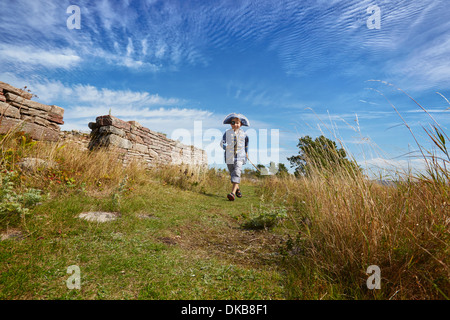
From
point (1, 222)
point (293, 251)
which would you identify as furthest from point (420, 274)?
point (1, 222)

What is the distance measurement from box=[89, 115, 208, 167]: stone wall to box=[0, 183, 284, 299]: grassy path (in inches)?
179

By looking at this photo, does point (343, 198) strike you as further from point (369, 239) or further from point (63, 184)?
point (63, 184)

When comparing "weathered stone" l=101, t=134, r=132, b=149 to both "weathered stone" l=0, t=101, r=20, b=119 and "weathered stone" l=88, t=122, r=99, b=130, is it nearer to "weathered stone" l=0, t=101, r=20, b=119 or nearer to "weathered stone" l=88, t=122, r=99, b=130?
"weathered stone" l=88, t=122, r=99, b=130

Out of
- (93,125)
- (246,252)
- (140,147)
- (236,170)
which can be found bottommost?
(246,252)

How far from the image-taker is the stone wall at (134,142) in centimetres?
779

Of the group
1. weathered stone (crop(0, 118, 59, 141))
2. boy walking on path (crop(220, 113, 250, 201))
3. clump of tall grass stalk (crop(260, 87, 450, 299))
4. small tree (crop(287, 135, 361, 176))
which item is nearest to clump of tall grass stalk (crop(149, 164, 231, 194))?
boy walking on path (crop(220, 113, 250, 201))

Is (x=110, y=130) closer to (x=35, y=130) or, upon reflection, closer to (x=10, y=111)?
(x=35, y=130)

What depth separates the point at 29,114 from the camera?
255 inches

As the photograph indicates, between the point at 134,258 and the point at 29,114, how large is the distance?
6931mm

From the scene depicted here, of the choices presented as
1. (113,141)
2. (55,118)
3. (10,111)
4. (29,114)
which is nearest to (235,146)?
(113,141)

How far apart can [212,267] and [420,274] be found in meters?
1.67

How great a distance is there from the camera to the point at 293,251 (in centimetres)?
260

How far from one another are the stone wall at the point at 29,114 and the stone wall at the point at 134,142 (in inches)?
47.2

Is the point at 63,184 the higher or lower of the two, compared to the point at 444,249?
higher
